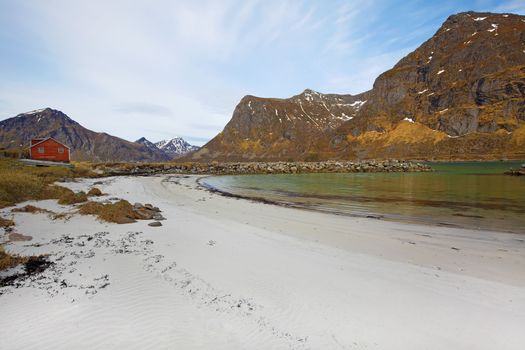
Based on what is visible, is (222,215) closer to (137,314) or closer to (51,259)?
(51,259)

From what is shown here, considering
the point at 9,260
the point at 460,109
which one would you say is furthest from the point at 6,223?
the point at 460,109

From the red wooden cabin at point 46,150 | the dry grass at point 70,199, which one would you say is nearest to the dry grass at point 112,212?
the dry grass at point 70,199

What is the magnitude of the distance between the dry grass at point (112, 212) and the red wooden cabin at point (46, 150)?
50.8 metres

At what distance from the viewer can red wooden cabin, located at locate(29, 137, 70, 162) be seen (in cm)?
5082

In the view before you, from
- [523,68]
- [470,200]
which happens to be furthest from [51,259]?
[523,68]

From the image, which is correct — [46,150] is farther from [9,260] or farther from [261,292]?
[261,292]

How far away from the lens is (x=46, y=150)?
51812 millimetres

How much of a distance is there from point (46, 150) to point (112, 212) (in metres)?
53.3

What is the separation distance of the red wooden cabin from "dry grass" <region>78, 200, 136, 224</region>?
5084 centimetres

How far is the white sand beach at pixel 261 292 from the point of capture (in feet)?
13.0

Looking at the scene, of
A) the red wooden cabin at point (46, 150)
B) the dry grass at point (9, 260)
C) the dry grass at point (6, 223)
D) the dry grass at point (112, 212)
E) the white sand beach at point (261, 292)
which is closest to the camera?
the white sand beach at point (261, 292)

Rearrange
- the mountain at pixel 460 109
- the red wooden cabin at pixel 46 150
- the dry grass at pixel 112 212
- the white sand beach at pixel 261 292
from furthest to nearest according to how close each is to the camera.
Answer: the mountain at pixel 460 109 < the red wooden cabin at pixel 46 150 < the dry grass at pixel 112 212 < the white sand beach at pixel 261 292

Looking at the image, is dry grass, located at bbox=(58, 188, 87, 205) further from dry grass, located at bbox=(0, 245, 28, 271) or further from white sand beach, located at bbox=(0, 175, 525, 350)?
dry grass, located at bbox=(0, 245, 28, 271)

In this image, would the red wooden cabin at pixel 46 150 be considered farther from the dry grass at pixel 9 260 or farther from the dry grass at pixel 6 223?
the dry grass at pixel 9 260
